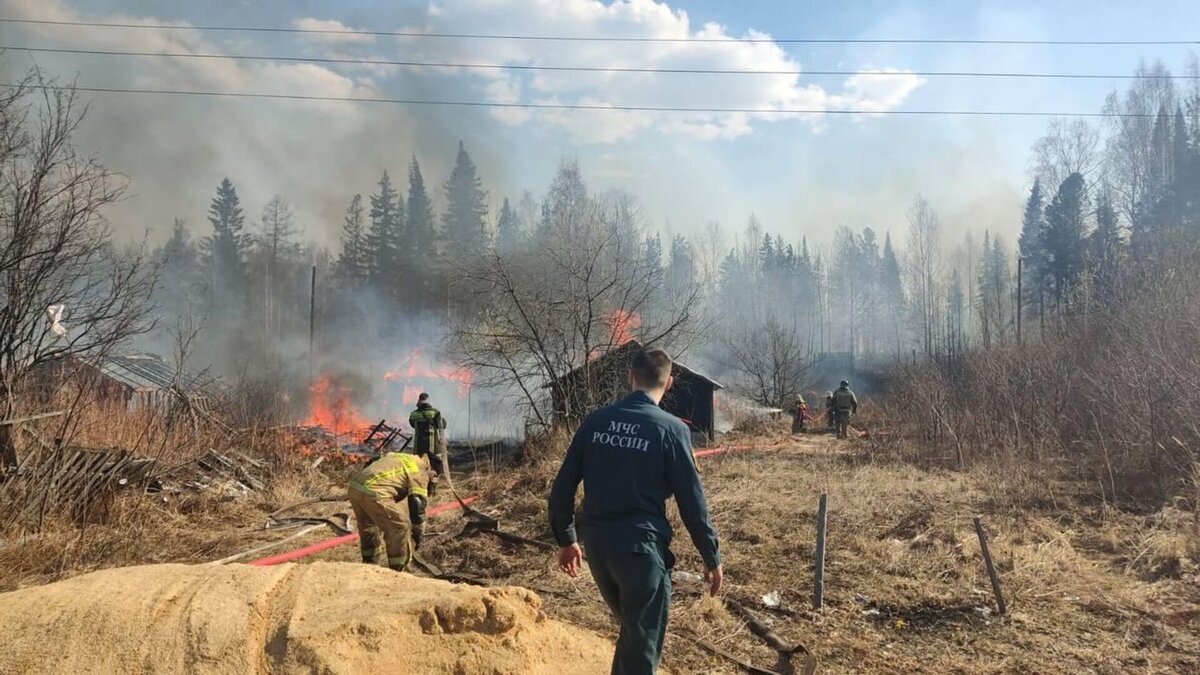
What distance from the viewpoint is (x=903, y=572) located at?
6.31 meters

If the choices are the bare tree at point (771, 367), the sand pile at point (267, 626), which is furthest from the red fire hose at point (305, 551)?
the bare tree at point (771, 367)

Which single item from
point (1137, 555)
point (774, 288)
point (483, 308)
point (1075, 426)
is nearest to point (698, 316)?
point (483, 308)

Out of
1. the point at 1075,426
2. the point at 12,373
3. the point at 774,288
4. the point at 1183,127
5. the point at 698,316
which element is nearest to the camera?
the point at 12,373

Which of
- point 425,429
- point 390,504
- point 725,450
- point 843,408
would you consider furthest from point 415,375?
point 390,504

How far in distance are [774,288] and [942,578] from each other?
5439 centimetres

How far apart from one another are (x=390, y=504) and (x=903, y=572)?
15.2ft

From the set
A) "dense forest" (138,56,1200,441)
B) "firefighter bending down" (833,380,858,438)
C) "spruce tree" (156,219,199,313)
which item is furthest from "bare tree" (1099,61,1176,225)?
"spruce tree" (156,219,199,313)

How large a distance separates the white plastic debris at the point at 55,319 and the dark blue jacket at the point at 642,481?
8.62 metres

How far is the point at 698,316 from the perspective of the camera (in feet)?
58.1

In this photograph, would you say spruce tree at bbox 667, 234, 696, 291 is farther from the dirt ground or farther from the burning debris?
the dirt ground

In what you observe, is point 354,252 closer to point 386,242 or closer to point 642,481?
point 386,242

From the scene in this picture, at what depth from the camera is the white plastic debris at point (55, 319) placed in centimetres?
865

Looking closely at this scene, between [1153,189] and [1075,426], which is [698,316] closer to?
[1075,426]

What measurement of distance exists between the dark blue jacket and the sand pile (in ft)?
2.99
